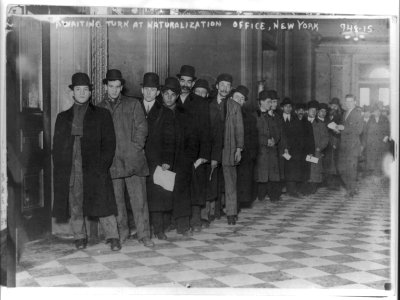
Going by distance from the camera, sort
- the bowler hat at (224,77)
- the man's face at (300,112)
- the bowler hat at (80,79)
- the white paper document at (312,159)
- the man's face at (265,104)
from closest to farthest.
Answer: the bowler hat at (80,79) → the bowler hat at (224,77) → the man's face at (265,104) → the white paper document at (312,159) → the man's face at (300,112)

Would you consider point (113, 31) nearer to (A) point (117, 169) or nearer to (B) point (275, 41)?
(A) point (117, 169)

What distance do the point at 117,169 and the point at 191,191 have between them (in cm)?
102

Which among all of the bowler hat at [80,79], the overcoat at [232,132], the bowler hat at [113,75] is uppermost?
the bowler hat at [113,75]

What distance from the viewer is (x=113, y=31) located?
520 cm

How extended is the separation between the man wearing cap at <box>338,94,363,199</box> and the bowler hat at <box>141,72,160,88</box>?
331 centimetres

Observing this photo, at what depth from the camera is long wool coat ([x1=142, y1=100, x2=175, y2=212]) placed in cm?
535

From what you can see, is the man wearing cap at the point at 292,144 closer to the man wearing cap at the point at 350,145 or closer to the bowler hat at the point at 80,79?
the man wearing cap at the point at 350,145

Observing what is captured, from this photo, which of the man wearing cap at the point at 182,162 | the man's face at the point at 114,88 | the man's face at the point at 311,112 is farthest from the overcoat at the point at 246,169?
the man's face at the point at 114,88

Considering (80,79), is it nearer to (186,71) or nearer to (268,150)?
(186,71)

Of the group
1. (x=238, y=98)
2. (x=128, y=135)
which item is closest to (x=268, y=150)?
(x=238, y=98)

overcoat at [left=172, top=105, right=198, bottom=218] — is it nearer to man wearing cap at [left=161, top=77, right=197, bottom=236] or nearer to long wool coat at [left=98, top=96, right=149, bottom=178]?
man wearing cap at [left=161, top=77, right=197, bottom=236]

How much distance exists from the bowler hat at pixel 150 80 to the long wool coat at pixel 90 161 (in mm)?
508

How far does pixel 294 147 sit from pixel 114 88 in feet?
12.4

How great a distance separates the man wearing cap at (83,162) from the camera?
4973 millimetres
